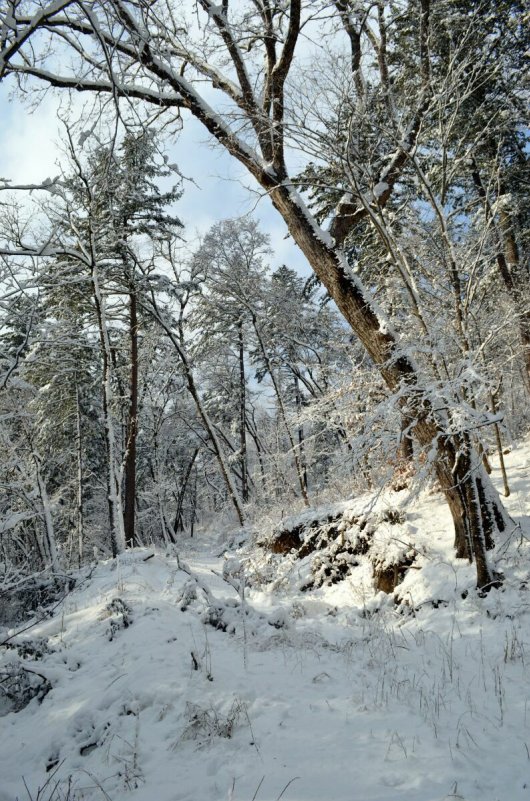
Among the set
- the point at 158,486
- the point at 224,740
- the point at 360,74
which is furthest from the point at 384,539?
the point at 158,486

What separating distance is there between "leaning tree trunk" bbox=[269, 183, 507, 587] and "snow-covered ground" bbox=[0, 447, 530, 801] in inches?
17.3

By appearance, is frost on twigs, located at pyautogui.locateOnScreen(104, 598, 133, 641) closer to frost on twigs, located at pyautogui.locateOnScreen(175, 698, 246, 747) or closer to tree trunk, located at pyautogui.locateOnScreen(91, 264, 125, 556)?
frost on twigs, located at pyautogui.locateOnScreen(175, 698, 246, 747)

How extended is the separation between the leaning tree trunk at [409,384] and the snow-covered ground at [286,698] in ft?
1.44

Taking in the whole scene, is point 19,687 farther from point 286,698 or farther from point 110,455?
point 110,455

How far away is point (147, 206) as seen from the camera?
14.7 metres

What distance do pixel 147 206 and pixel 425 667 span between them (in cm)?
1483

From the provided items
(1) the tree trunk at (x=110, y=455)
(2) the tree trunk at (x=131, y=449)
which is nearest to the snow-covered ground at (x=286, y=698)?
(1) the tree trunk at (x=110, y=455)

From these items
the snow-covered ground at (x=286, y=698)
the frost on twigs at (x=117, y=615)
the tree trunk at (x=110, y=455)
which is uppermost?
the tree trunk at (x=110, y=455)

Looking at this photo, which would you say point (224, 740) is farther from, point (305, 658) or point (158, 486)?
point (158, 486)

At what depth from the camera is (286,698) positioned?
12.1 feet

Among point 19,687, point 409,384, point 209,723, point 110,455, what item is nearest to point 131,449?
point 110,455

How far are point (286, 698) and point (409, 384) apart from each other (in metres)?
→ 4.01

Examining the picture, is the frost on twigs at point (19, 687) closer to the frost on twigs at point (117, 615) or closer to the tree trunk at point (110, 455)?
the frost on twigs at point (117, 615)

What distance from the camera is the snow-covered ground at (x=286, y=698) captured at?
2.72m
